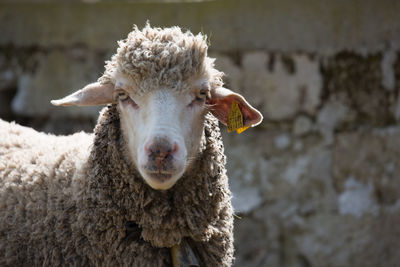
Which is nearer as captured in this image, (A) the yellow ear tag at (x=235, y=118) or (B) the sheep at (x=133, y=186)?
(B) the sheep at (x=133, y=186)

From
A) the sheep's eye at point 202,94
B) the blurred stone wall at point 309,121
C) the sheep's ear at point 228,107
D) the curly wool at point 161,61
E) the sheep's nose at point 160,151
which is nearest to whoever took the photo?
the sheep's nose at point 160,151

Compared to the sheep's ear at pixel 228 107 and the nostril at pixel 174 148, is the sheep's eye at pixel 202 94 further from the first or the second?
the nostril at pixel 174 148

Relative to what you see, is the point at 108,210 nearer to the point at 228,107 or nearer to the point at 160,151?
the point at 160,151

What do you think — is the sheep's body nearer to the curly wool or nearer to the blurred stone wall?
the curly wool

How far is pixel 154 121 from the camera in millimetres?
2191

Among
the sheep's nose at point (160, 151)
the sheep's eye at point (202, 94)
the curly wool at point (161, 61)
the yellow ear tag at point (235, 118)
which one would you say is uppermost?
the curly wool at point (161, 61)

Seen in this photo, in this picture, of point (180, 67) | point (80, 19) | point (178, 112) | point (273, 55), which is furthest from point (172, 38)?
point (80, 19)

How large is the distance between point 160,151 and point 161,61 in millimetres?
477

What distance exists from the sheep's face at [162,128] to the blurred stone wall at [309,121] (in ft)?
7.10

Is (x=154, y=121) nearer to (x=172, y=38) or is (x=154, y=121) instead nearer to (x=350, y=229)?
(x=172, y=38)

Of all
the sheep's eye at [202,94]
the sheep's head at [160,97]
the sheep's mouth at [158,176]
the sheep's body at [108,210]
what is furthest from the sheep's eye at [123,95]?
the sheep's mouth at [158,176]

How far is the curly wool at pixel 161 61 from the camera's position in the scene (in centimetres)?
233

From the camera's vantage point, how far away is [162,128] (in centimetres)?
215

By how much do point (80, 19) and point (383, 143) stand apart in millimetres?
3061
